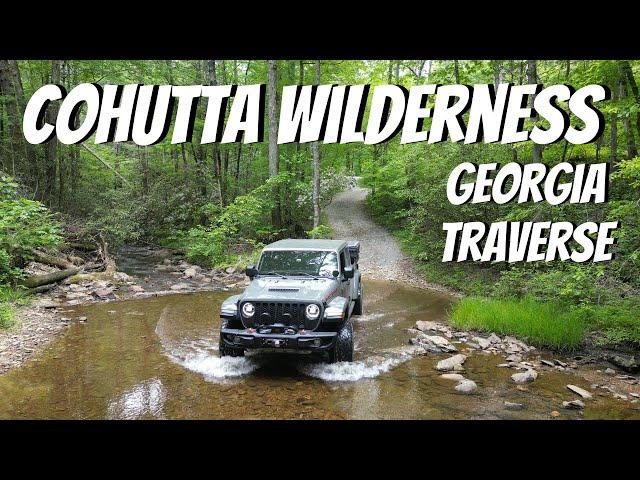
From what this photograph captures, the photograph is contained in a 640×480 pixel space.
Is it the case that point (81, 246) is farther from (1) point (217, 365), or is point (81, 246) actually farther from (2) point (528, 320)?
(2) point (528, 320)

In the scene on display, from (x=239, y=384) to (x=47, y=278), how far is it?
8743 mm

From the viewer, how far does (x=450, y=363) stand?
7.41 metres

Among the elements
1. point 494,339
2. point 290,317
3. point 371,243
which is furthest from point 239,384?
point 371,243

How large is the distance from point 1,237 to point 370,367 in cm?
887

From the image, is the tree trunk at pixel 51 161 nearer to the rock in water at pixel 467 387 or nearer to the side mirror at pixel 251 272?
the side mirror at pixel 251 272

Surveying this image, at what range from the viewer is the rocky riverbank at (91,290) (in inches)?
320

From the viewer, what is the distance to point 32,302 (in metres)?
10.9

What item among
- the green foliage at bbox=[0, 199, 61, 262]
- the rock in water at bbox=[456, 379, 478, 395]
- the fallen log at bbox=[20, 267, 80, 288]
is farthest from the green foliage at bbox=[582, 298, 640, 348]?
the fallen log at bbox=[20, 267, 80, 288]

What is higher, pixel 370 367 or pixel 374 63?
pixel 374 63

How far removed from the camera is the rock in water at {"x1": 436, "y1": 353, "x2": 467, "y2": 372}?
7297 mm

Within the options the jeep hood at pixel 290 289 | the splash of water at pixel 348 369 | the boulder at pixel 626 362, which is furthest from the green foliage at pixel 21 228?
the boulder at pixel 626 362

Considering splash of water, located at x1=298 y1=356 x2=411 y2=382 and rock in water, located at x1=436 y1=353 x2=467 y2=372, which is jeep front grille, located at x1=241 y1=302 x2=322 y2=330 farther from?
rock in water, located at x1=436 y1=353 x2=467 y2=372
